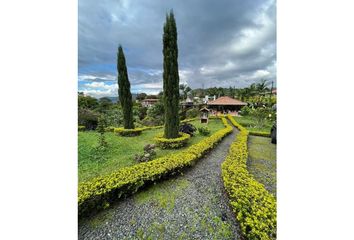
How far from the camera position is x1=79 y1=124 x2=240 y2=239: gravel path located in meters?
1.84

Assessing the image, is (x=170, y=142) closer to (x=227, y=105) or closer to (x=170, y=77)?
(x=170, y=77)

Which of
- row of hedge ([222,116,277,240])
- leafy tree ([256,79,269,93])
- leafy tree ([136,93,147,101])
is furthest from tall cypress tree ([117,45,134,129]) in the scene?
leafy tree ([136,93,147,101])

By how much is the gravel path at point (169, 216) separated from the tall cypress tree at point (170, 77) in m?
3.21

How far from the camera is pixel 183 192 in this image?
2.70 meters

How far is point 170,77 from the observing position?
5699mm

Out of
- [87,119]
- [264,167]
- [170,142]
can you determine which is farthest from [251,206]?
[87,119]

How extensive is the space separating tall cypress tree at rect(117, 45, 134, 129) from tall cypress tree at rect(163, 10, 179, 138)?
127 inches

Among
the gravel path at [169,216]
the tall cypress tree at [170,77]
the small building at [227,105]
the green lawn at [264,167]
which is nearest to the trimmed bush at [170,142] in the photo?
the tall cypress tree at [170,77]

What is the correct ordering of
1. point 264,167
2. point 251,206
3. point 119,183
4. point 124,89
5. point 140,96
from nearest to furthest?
point 251,206, point 119,183, point 264,167, point 124,89, point 140,96

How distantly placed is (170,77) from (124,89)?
141 inches

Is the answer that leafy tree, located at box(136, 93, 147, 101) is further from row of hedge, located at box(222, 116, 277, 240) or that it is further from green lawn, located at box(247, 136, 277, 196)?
row of hedge, located at box(222, 116, 277, 240)

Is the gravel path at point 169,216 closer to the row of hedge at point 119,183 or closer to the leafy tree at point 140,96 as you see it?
the row of hedge at point 119,183
